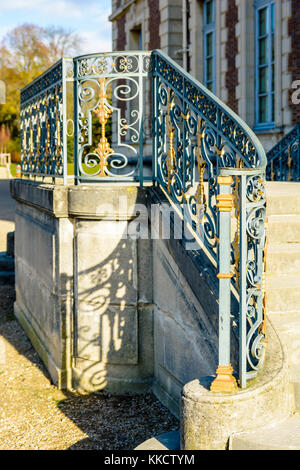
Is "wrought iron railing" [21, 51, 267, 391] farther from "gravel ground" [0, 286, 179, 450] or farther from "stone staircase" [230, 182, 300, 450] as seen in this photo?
"gravel ground" [0, 286, 179, 450]

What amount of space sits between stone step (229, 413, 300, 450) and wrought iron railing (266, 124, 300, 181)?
5823 mm

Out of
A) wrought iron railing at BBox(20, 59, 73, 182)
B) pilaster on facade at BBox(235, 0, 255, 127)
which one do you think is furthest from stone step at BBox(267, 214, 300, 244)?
pilaster on facade at BBox(235, 0, 255, 127)

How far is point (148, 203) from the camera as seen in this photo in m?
4.78

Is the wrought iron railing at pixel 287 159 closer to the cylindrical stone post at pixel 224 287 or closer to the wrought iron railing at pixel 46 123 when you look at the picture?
the wrought iron railing at pixel 46 123

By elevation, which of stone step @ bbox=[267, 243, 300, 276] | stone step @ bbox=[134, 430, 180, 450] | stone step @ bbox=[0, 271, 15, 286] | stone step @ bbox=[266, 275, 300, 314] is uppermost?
stone step @ bbox=[267, 243, 300, 276]

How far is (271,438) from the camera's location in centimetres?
287

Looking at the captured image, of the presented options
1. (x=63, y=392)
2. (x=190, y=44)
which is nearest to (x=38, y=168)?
(x=63, y=392)

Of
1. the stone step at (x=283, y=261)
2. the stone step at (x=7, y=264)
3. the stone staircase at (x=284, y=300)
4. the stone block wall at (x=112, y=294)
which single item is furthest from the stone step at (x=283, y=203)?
the stone step at (x=7, y=264)

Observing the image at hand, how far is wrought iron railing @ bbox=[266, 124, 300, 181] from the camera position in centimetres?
862

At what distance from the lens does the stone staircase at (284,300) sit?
113 inches

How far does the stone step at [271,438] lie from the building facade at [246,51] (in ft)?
24.8

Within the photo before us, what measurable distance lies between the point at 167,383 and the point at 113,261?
1062mm

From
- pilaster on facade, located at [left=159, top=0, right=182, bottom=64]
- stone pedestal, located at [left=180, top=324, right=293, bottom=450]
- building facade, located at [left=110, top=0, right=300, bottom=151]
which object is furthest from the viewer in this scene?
pilaster on facade, located at [left=159, top=0, right=182, bottom=64]
